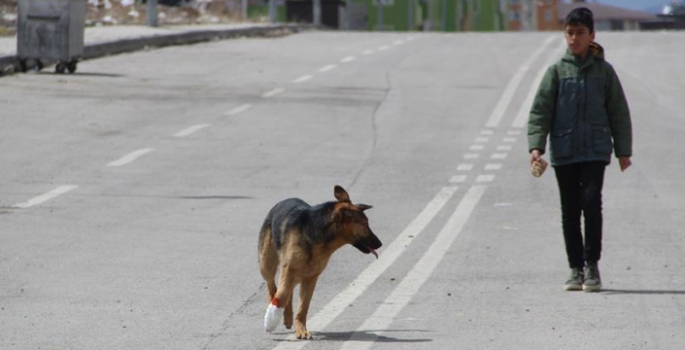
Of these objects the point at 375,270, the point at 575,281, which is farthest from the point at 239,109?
the point at 575,281

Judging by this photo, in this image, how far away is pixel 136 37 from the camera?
38.1 meters

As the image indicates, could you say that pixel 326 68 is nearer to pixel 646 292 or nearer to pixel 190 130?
pixel 190 130

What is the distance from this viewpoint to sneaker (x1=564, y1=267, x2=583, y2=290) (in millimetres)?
10625

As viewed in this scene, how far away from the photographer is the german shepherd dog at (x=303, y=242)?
316 inches

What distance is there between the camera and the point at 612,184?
17578mm

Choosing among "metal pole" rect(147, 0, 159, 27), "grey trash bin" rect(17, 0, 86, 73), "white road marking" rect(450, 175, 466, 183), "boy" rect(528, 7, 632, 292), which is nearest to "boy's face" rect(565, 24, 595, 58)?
"boy" rect(528, 7, 632, 292)

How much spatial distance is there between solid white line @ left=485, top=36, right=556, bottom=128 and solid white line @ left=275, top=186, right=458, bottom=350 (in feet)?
26.7

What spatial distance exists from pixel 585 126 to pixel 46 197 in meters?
6.95

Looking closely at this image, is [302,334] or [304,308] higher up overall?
[304,308]

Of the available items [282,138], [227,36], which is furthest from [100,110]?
[227,36]

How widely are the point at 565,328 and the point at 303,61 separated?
27.0 meters

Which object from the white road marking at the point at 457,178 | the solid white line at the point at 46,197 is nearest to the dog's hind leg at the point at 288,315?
the solid white line at the point at 46,197

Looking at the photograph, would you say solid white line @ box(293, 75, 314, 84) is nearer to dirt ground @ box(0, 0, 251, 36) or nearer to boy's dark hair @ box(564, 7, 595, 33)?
dirt ground @ box(0, 0, 251, 36)

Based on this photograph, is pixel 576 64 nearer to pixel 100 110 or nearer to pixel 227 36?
pixel 100 110
